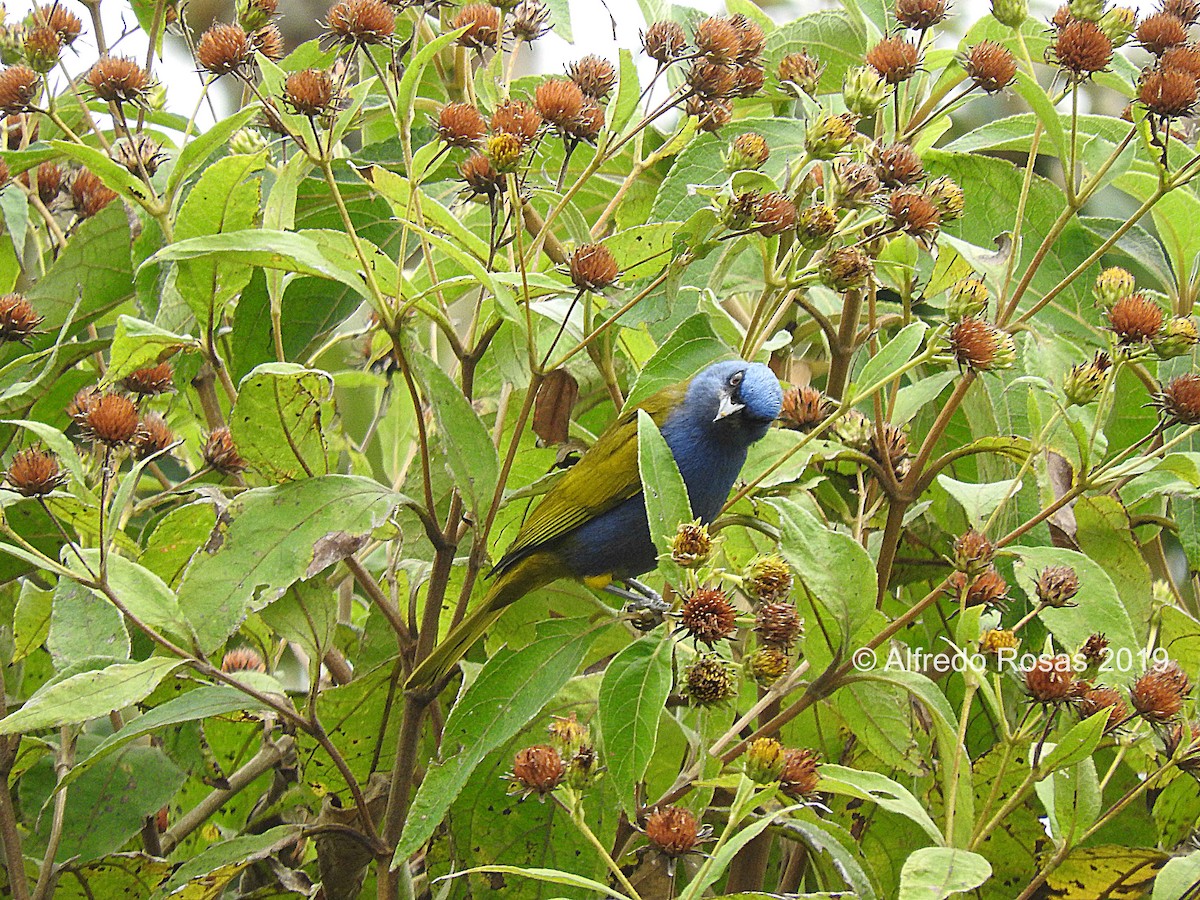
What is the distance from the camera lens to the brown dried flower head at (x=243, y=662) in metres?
1.98

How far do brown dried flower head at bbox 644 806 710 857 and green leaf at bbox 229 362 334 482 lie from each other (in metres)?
0.69

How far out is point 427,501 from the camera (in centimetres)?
171

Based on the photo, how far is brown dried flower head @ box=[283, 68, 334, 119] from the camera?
5.36 ft

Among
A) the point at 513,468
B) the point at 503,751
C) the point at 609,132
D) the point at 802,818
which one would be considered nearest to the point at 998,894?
the point at 802,818

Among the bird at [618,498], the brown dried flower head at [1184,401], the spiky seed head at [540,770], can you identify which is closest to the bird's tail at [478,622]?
the bird at [618,498]

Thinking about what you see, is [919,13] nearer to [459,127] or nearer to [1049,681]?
[459,127]

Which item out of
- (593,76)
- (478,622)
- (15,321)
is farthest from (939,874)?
(15,321)

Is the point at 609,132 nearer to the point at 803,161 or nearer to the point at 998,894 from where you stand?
the point at 803,161

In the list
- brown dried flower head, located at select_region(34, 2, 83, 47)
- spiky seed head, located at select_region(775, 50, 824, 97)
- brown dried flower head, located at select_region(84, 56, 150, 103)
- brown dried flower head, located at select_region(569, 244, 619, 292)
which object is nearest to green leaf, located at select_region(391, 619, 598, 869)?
brown dried flower head, located at select_region(569, 244, 619, 292)

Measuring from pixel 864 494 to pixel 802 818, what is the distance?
0.53 metres

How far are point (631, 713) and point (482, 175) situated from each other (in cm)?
71

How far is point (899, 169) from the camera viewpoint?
1.77m

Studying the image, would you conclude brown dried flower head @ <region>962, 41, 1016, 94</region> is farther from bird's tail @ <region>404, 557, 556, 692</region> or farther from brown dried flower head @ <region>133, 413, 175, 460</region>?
brown dried flower head @ <region>133, 413, 175, 460</region>

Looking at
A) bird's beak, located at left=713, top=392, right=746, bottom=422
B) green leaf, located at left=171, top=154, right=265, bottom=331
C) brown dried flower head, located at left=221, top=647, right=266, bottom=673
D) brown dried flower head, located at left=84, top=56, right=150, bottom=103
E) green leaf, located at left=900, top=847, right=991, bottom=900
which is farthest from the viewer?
bird's beak, located at left=713, top=392, right=746, bottom=422
